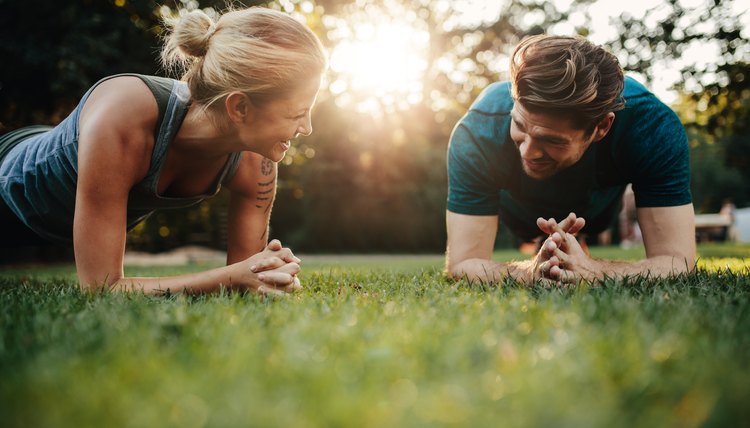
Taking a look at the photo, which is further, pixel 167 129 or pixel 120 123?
pixel 167 129

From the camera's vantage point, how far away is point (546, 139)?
10.3 ft

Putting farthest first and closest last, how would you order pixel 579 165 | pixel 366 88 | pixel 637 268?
pixel 366 88 → pixel 579 165 → pixel 637 268

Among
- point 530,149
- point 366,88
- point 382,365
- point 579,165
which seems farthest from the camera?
point 366,88

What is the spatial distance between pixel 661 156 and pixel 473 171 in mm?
1152

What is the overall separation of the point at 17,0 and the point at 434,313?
1352cm

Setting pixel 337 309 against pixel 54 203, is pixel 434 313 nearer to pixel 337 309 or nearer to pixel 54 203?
pixel 337 309

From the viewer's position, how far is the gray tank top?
2955mm

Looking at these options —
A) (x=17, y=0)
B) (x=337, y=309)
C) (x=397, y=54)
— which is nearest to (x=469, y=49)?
(x=397, y=54)

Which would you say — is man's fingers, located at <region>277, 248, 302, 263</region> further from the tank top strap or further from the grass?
the tank top strap

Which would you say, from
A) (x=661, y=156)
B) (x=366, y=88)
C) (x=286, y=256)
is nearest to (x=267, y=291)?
(x=286, y=256)

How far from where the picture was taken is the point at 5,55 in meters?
11.4

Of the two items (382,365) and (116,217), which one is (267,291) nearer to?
(116,217)

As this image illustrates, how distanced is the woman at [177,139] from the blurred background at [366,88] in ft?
31.2

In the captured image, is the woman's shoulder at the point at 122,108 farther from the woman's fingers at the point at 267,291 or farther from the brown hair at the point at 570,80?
the brown hair at the point at 570,80
